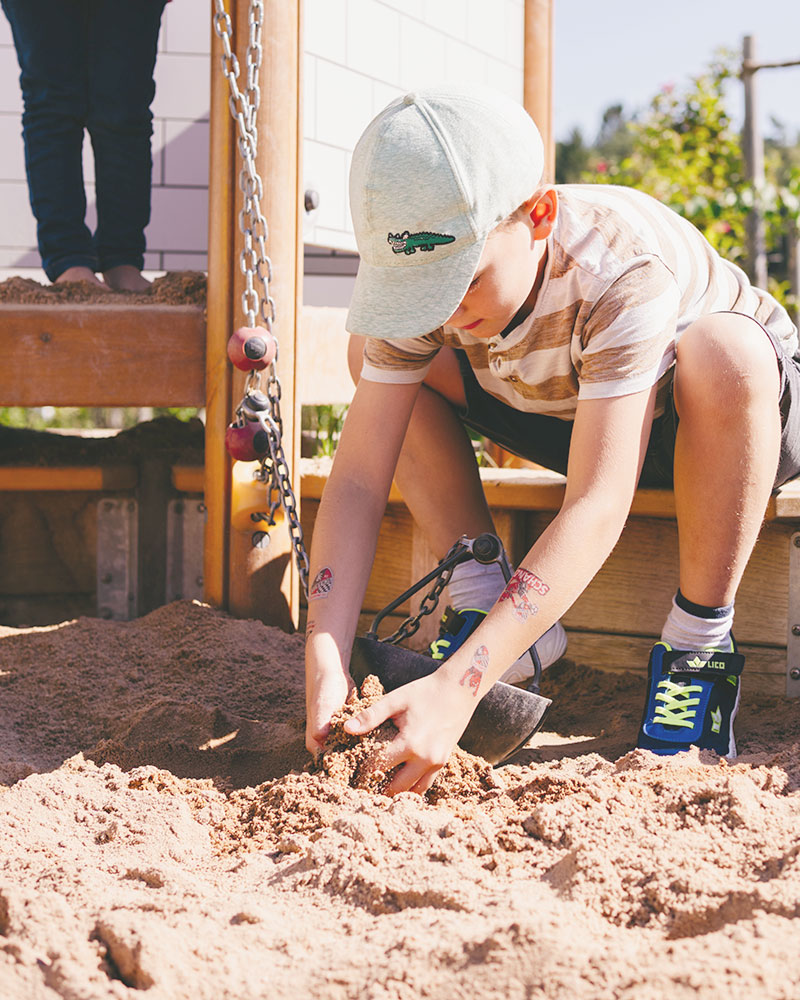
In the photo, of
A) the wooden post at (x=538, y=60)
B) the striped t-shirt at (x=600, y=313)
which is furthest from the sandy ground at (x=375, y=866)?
the wooden post at (x=538, y=60)

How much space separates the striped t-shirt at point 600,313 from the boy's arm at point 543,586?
0.06 m

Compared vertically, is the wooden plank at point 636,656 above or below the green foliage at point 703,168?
below

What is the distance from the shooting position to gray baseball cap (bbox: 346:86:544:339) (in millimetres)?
1378

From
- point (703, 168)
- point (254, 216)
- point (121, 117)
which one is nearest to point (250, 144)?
point (254, 216)

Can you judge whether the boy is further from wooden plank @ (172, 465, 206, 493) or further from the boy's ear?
wooden plank @ (172, 465, 206, 493)

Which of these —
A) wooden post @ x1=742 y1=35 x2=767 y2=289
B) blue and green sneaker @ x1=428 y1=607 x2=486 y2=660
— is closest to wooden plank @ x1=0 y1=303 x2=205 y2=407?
blue and green sneaker @ x1=428 y1=607 x2=486 y2=660

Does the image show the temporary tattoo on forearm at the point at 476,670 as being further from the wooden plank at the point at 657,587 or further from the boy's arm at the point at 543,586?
Result: the wooden plank at the point at 657,587

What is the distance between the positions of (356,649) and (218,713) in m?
0.34

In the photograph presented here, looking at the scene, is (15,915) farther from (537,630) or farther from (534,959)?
(537,630)

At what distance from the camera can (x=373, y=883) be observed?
44.1 inches

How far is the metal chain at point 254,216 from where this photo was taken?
206 cm

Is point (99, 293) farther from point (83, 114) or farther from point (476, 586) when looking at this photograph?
point (476, 586)

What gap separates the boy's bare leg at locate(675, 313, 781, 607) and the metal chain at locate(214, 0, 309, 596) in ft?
2.47

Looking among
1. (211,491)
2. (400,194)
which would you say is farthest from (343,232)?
(400,194)
